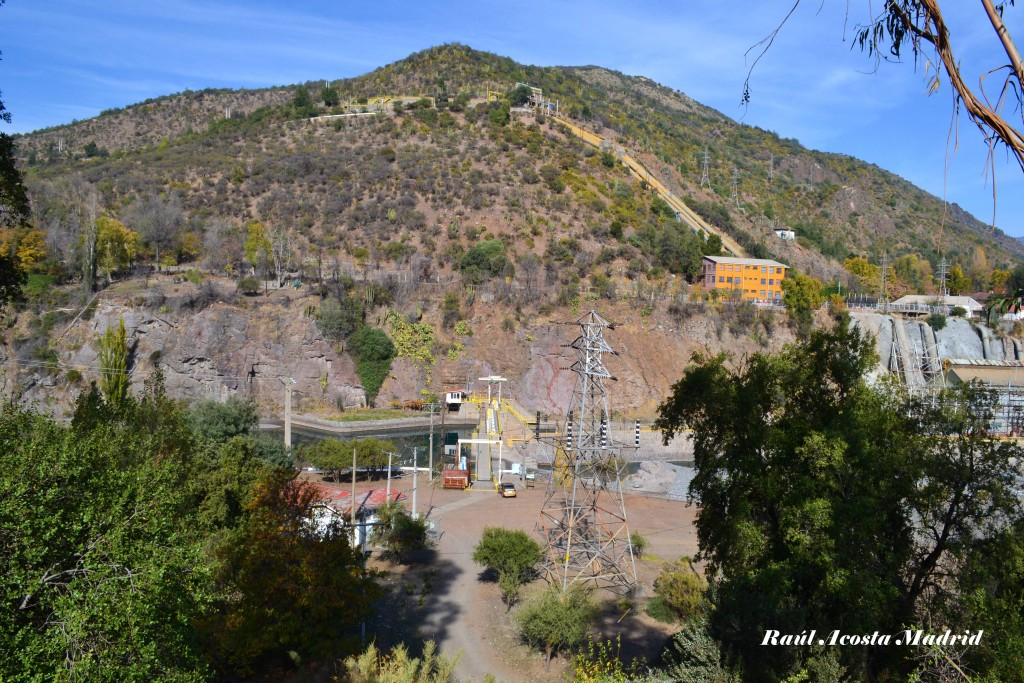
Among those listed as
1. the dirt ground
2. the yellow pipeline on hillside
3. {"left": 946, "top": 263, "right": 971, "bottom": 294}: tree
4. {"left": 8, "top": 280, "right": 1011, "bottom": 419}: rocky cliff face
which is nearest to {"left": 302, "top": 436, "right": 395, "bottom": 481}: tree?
the dirt ground

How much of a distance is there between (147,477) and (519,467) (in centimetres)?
2442

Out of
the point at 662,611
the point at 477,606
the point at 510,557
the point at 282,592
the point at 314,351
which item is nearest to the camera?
the point at 282,592

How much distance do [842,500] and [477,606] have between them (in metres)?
9.95

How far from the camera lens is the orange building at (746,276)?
56.6 m

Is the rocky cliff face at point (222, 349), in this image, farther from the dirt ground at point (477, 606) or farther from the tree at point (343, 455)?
the dirt ground at point (477, 606)

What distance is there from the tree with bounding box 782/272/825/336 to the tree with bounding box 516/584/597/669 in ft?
139

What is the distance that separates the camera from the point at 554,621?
1420 centimetres

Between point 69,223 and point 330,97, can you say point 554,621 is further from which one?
point 330,97

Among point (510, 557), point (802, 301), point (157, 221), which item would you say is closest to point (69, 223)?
point (157, 221)

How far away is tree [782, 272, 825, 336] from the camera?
52531mm

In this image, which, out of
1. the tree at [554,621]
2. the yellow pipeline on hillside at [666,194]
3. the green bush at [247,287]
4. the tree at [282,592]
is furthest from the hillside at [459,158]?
the tree at [554,621]

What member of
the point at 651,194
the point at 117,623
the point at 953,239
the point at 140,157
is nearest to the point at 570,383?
the point at 651,194

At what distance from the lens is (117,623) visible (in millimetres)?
6273

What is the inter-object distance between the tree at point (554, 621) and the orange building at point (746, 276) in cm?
4439
